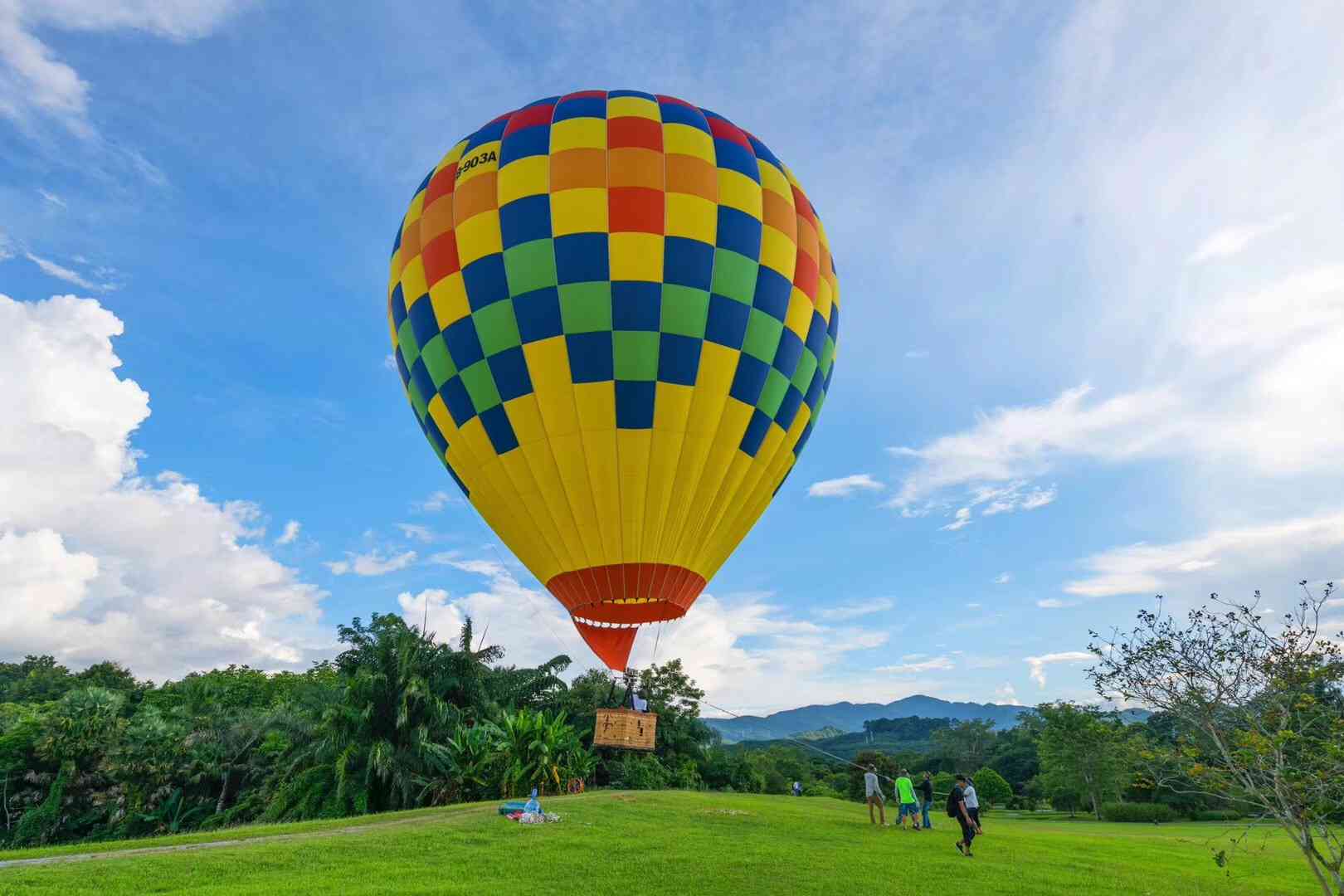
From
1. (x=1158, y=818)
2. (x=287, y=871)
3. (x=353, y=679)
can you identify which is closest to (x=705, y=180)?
(x=287, y=871)

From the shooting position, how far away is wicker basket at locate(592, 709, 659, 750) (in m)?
15.0

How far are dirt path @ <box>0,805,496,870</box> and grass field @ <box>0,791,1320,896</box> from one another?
92 millimetres

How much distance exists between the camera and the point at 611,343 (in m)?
15.0

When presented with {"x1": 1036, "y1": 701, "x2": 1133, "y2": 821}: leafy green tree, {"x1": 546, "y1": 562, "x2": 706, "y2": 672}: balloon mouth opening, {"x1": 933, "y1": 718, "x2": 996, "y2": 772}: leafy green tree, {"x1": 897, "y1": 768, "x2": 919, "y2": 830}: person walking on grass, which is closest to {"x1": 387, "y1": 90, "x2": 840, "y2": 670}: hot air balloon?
{"x1": 546, "y1": 562, "x2": 706, "y2": 672}: balloon mouth opening

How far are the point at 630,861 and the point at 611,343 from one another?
8703 millimetres

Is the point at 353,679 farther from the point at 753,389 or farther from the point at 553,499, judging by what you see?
the point at 753,389

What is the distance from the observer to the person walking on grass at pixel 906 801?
14.6 metres

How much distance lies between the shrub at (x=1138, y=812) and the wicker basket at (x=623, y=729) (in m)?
30.1

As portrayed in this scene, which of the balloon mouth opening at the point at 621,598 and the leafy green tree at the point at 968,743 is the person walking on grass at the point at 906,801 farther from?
the leafy green tree at the point at 968,743

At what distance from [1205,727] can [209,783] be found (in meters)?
36.0

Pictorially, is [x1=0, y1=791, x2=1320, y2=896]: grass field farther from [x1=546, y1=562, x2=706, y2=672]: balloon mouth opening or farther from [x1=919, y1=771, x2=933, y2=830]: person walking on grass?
[x1=546, y1=562, x2=706, y2=672]: balloon mouth opening

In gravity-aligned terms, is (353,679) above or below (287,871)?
above

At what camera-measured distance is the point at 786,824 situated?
14.7m

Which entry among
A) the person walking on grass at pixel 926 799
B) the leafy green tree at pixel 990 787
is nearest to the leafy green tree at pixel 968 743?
the leafy green tree at pixel 990 787
